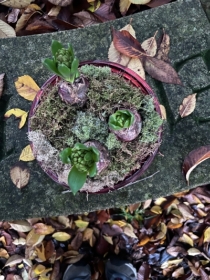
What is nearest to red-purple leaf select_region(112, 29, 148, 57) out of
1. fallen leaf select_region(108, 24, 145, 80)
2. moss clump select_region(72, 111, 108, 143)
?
fallen leaf select_region(108, 24, 145, 80)


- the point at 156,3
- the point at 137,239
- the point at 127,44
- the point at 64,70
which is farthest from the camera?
the point at 137,239

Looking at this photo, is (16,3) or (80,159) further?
(16,3)

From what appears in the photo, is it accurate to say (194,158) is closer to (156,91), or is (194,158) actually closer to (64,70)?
(156,91)

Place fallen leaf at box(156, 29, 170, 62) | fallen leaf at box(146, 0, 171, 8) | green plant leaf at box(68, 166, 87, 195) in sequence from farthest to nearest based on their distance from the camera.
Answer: fallen leaf at box(146, 0, 171, 8) < fallen leaf at box(156, 29, 170, 62) < green plant leaf at box(68, 166, 87, 195)

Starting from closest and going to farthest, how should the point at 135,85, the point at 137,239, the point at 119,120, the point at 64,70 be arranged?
the point at 64,70 < the point at 119,120 < the point at 135,85 < the point at 137,239

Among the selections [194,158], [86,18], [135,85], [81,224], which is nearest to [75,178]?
[135,85]

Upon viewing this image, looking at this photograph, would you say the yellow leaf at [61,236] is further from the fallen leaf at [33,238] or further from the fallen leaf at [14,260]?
the fallen leaf at [14,260]

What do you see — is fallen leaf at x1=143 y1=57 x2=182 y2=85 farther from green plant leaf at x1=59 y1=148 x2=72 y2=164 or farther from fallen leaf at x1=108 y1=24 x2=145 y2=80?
green plant leaf at x1=59 y1=148 x2=72 y2=164
